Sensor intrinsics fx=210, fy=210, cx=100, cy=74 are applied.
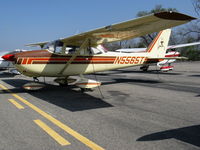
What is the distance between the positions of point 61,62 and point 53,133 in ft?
15.4

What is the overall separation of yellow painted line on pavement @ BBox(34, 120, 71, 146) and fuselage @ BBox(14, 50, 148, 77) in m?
3.63

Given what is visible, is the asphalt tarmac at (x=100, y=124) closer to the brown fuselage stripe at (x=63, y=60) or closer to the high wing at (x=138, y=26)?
the brown fuselage stripe at (x=63, y=60)

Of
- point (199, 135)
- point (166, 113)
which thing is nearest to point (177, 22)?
point (166, 113)

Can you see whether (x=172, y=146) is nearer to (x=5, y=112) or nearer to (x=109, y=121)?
(x=109, y=121)

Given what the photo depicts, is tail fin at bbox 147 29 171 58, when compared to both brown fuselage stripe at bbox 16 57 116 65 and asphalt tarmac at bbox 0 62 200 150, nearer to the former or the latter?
brown fuselage stripe at bbox 16 57 116 65

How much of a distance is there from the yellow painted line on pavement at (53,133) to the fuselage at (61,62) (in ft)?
11.9

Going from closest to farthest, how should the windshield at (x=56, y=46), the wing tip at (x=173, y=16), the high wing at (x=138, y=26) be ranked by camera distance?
the wing tip at (x=173, y=16) < the high wing at (x=138, y=26) < the windshield at (x=56, y=46)

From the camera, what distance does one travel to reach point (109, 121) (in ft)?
14.0

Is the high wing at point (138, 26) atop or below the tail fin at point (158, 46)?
atop

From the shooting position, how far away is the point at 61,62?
7984 mm

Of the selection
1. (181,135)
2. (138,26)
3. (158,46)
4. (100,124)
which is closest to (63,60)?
(138,26)

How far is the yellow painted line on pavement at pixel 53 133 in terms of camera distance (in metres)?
3.18

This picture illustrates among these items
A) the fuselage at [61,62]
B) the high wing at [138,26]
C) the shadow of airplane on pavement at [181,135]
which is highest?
the high wing at [138,26]

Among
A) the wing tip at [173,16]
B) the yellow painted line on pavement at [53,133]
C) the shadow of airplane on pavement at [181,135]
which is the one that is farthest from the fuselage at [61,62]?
the shadow of airplane on pavement at [181,135]
